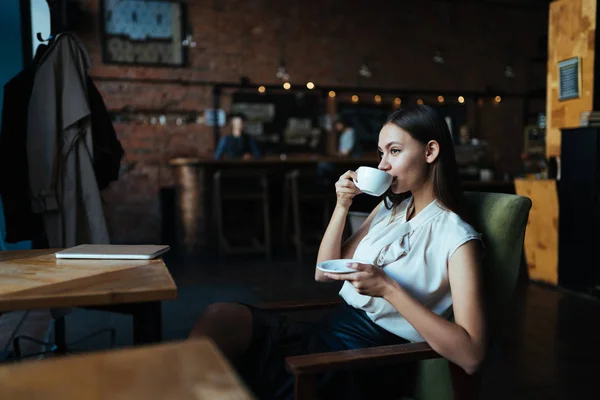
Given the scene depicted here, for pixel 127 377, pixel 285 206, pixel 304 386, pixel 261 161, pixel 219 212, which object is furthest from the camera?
pixel 285 206

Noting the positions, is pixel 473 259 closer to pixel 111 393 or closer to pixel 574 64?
pixel 111 393

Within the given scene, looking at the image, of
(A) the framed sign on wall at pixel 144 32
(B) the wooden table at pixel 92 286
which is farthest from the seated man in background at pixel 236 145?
(B) the wooden table at pixel 92 286

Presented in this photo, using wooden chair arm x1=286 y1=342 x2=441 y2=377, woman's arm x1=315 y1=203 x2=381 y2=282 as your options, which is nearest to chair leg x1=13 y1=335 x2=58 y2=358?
woman's arm x1=315 y1=203 x2=381 y2=282

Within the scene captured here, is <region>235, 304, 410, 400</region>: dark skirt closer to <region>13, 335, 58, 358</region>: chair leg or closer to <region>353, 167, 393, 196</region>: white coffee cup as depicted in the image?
<region>353, 167, 393, 196</region>: white coffee cup

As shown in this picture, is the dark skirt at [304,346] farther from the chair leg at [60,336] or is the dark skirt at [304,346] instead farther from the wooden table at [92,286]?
the chair leg at [60,336]

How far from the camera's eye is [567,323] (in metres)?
3.07

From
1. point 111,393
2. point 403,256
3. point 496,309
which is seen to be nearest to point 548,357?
point 496,309

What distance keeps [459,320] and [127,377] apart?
772mm

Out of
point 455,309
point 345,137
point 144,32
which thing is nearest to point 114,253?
point 455,309

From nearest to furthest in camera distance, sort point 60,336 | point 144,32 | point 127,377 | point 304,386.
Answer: point 127,377 → point 304,386 → point 60,336 → point 144,32

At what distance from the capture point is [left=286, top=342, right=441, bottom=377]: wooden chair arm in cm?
97

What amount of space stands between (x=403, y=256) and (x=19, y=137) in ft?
6.14

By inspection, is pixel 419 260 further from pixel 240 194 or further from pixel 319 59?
pixel 319 59

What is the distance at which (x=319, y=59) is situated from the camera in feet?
24.8
